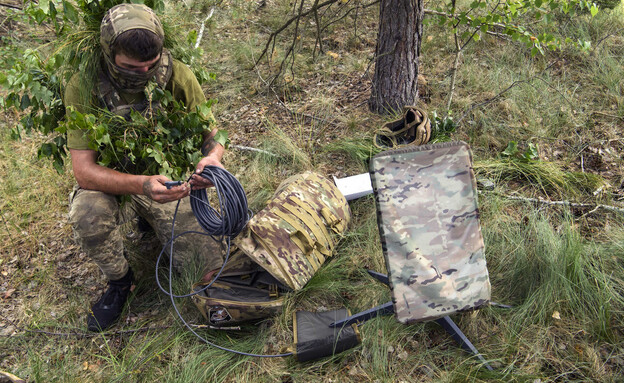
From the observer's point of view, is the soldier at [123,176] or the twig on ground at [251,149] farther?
the twig on ground at [251,149]

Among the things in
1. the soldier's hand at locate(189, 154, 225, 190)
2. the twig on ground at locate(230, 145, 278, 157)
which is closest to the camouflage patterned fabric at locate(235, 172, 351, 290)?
the soldier's hand at locate(189, 154, 225, 190)

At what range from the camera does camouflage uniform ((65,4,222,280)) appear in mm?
2318

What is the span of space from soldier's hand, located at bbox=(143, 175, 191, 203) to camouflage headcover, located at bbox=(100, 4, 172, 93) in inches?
22.7

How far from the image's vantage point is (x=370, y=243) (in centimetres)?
300

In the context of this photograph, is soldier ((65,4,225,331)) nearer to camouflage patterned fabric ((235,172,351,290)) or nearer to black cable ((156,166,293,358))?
black cable ((156,166,293,358))

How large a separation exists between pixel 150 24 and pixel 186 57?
56 centimetres

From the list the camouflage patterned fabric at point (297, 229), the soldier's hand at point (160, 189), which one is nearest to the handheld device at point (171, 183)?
the soldier's hand at point (160, 189)

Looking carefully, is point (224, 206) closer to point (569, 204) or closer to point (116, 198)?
point (116, 198)

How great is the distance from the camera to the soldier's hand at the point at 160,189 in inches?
95.7

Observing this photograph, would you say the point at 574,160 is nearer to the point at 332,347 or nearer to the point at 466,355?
the point at 466,355

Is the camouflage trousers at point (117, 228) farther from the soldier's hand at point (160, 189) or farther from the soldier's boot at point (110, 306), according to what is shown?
the soldier's hand at point (160, 189)

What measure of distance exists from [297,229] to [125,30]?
1491 millimetres

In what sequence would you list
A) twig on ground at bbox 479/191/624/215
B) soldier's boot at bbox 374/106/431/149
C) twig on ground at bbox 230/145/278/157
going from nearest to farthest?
twig on ground at bbox 479/191/624/215, soldier's boot at bbox 374/106/431/149, twig on ground at bbox 230/145/278/157

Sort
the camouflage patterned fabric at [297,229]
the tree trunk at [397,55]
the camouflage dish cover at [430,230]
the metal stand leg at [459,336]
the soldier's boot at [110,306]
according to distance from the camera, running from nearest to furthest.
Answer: the camouflage dish cover at [430,230] < the metal stand leg at [459,336] < the camouflage patterned fabric at [297,229] < the soldier's boot at [110,306] < the tree trunk at [397,55]
